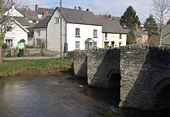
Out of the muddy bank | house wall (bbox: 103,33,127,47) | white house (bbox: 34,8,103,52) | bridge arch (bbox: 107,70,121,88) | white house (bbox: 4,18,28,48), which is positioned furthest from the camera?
house wall (bbox: 103,33,127,47)

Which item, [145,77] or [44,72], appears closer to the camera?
[145,77]

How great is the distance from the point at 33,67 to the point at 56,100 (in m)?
10.9

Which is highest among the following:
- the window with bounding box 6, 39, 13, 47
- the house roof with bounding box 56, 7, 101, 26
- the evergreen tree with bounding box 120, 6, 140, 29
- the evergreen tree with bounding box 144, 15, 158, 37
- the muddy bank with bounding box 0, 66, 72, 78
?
the evergreen tree with bounding box 120, 6, 140, 29

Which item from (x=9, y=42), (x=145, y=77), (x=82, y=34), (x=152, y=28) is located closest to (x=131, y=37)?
(x=152, y=28)

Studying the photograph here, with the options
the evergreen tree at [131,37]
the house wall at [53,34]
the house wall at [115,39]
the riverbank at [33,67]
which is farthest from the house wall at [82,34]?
the evergreen tree at [131,37]

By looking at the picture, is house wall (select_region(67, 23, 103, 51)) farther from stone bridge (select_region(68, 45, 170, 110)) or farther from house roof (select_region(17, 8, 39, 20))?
house roof (select_region(17, 8, 39, 20))

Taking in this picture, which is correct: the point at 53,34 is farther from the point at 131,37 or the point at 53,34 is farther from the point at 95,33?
the point at 131,37

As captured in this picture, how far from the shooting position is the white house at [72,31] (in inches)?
1307

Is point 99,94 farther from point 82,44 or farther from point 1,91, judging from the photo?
point 82,44

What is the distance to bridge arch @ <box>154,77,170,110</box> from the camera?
1007cm

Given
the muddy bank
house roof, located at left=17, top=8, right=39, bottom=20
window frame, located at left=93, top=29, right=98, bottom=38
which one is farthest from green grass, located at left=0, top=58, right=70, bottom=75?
house roof, located at left=17, top=8, right=39, bottom=20

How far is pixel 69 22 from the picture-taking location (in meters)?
32.6

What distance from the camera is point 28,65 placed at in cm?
2369

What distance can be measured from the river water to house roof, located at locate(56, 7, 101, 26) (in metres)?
16.7
